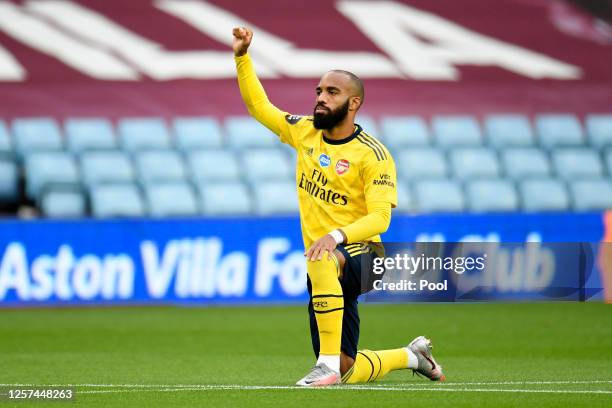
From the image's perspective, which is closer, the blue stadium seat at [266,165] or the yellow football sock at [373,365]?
the yellow football sock at [373,365]

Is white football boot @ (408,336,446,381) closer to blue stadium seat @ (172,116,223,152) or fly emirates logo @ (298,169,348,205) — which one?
fly emirates logo @ (298,169,348,205)

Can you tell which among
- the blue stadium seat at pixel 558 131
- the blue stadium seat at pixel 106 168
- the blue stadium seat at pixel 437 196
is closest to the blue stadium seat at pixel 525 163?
the blue stadium seat at pixel 558 131

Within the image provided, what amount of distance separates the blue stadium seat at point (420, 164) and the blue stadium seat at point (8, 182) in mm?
4755

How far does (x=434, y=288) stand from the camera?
7648mm

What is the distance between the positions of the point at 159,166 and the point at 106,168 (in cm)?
66

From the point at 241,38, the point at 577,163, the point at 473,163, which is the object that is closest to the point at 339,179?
the point at 241,38

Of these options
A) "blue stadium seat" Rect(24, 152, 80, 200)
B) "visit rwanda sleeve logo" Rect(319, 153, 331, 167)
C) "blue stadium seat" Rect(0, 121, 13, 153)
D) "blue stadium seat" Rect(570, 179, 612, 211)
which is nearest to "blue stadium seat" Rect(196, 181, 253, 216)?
"blue stadium seat" Rect(24, 152, 80, 200)

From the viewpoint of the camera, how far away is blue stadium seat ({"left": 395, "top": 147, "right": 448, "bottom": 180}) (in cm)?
1684

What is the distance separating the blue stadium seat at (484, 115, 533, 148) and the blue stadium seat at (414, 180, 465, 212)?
5.69 feet

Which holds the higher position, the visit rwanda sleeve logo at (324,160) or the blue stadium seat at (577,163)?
the blue stadium seat at (577,163)

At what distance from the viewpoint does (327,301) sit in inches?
280

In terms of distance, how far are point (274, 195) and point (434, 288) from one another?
832cm

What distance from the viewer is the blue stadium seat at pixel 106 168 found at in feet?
52.3

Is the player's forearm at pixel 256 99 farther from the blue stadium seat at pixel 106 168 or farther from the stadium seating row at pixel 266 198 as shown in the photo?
the blue stadium seat at pixel 106 168
